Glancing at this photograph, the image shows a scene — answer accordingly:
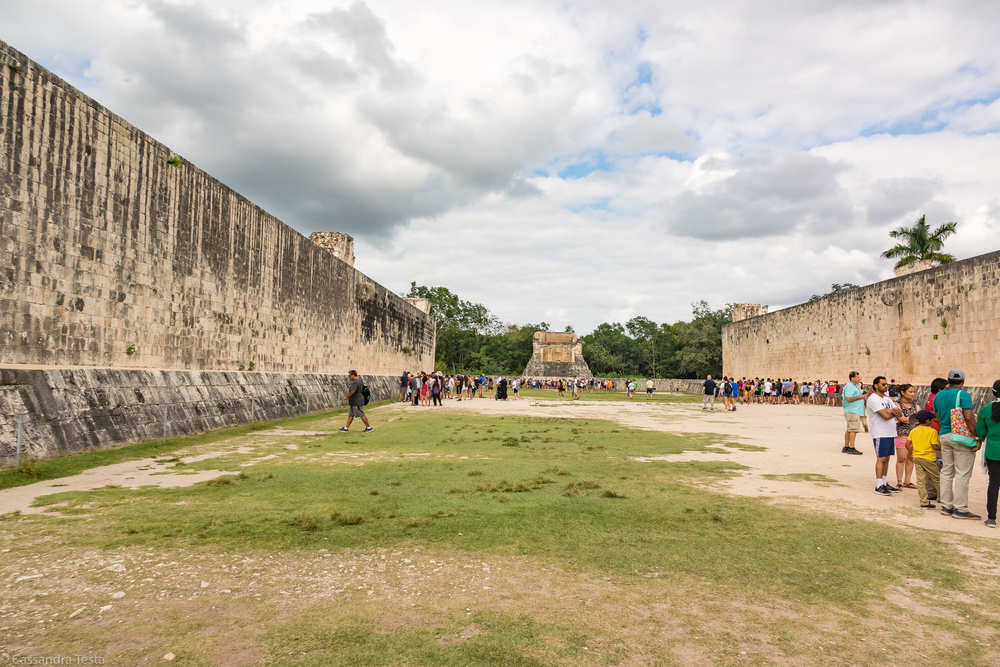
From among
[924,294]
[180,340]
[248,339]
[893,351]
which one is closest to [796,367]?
[893,351]

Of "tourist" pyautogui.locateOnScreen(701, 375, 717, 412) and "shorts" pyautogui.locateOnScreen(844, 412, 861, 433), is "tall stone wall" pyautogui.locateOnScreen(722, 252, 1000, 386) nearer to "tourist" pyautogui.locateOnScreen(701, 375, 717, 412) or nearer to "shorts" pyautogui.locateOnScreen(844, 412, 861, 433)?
"tourist" pyautogui.locateOnScreen(701, 375, 717, 412)

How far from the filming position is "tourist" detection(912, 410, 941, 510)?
18.3ft

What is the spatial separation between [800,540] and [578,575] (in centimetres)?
189

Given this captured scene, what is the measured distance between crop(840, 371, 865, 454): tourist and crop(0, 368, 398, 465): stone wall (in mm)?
10921

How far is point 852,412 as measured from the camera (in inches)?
367

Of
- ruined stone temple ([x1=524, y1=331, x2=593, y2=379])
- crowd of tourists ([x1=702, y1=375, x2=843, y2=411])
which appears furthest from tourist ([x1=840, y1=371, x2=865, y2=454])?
ruined stone temple ([x1=524, y1=331, x2=593, y2=379])

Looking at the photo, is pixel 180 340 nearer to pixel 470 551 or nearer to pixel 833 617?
pixel 470 551

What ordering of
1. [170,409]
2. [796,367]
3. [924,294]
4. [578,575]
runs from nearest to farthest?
[578,575] < [170,409] < [924,294] < [796,367]

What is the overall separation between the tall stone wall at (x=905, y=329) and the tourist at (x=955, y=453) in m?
14.2

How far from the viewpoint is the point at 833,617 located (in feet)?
9.75

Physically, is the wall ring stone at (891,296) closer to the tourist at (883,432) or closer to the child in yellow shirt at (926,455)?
the tourist at (883,432)

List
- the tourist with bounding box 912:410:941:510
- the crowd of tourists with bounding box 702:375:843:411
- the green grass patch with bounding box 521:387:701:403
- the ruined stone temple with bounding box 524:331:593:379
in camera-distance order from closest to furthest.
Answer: the tourist with bounding box 912:410:941:510, the crowd of tourists with bounding box 702:375:843:411, the green grass patch with bounding box 521:387:701:403, the ruined stone temple with bounding box 524:331:593:379

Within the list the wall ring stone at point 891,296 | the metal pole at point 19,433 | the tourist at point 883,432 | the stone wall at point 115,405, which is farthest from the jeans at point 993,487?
the wall ring stone at point 891,296

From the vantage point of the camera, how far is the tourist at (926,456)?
5590mm
